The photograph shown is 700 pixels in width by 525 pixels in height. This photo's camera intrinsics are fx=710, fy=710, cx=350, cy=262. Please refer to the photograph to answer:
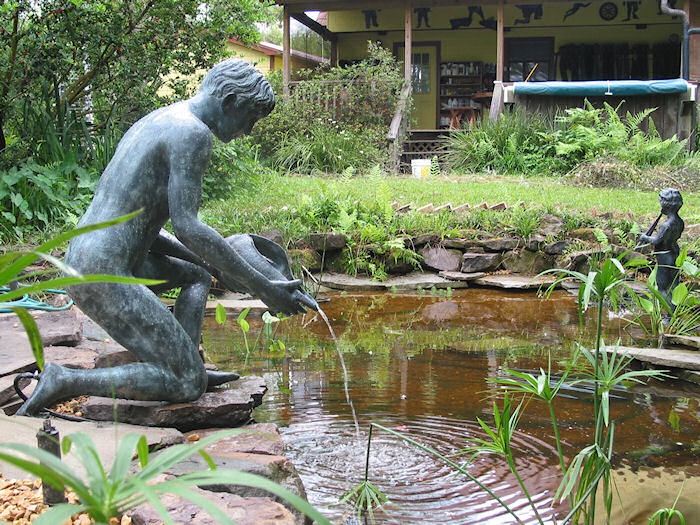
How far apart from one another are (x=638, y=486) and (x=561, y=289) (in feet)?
16.8

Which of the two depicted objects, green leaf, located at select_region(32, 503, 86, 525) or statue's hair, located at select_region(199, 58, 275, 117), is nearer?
green leaf, located at select_region(32, 503, 86, 525)

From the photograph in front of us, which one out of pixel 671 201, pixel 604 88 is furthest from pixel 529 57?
pixel 671 201

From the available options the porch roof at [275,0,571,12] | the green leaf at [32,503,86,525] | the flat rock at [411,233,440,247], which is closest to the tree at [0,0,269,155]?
the flat rock at [411,233,440,247]

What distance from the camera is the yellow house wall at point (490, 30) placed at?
753 inches

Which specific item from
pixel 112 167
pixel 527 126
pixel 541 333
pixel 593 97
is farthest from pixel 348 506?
pixel 593 97

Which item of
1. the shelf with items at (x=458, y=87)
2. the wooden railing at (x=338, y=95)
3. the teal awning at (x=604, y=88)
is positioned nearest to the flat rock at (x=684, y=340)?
the teal awning at (x=604, y=88)

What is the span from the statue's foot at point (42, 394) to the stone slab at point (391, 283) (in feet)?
16.2

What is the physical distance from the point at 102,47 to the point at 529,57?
47.1 feet

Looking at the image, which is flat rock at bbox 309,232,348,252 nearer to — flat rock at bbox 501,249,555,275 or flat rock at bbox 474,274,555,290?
flat rock at bbox 474,274,555,290

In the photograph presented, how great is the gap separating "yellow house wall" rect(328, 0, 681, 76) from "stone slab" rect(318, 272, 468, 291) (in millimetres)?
13376

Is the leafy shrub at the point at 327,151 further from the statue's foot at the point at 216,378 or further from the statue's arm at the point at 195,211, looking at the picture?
the statue's arm at the point at 195,211

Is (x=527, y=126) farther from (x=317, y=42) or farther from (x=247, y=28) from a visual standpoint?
(x=317, y=42)

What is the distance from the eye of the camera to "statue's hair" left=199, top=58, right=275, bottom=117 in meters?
3.07

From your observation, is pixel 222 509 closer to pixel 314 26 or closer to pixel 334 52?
pixel 314 26
